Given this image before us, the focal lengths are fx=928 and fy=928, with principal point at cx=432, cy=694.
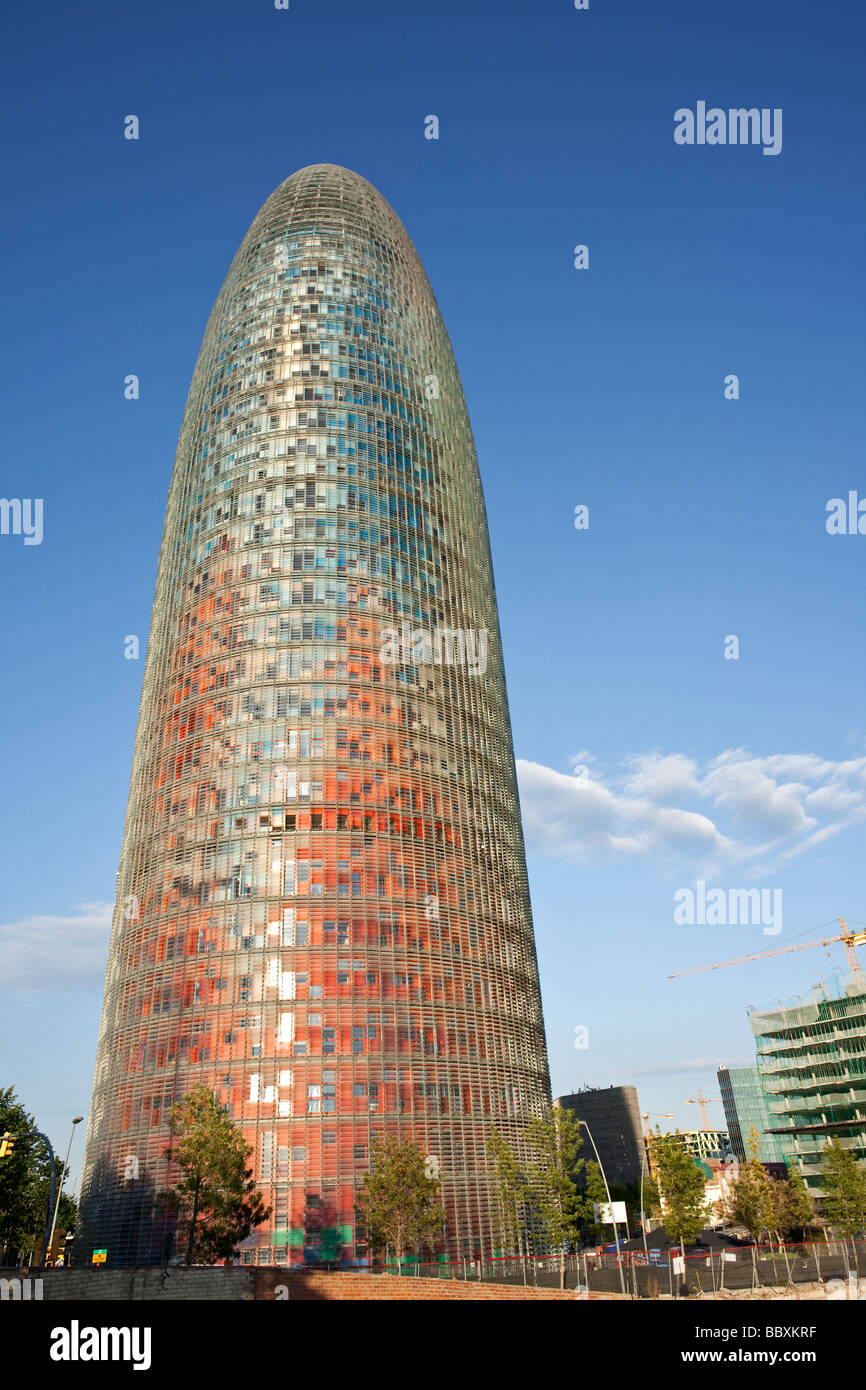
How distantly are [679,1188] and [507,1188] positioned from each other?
19631 mm

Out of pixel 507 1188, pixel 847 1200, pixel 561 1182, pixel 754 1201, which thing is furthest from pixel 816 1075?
pixel 561 1182

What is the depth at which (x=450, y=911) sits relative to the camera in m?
106

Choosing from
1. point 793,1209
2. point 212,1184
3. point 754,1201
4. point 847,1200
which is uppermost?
point 212,1184

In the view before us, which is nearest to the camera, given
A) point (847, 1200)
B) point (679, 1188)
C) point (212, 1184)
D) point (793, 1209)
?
point (212, 1184)

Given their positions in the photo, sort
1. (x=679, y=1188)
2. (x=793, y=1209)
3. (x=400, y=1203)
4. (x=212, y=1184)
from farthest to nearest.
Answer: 1. (x=793, y=1209)
2. (x=679, y=1188)
3. (x=400, y=1203)
4. (x=212, y=1184)

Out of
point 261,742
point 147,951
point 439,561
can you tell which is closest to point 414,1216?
point 147,951

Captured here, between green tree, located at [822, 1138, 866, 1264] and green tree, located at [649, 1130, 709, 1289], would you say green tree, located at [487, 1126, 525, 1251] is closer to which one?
green tree, located at [649, 1130, 709, 1289]

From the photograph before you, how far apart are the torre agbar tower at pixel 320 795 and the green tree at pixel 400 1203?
9.80 m

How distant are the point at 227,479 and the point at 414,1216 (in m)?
89.7

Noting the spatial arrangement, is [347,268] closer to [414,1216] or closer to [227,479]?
[227,479]

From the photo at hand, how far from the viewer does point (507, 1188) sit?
287 ft

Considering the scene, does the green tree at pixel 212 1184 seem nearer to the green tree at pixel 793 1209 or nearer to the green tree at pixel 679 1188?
the green tree at pixel 679 1188

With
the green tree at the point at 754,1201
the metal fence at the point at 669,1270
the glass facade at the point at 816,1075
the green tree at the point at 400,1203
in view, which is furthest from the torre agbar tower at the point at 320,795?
the glass facade at the point at 816,1075

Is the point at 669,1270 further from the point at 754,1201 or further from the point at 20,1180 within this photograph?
the point at 20,1180
